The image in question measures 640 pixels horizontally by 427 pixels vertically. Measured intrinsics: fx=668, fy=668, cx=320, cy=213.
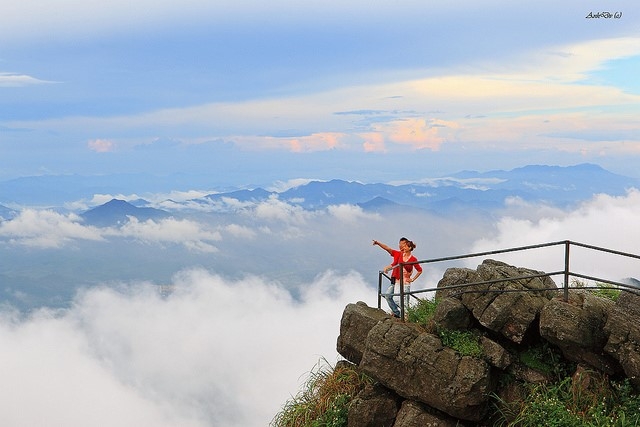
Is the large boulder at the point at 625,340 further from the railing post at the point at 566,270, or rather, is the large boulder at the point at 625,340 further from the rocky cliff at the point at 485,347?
the railing post at the point at 566,270

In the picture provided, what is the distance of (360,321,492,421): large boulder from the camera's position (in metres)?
13.1

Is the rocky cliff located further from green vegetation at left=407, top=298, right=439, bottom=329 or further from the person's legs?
the person's legs

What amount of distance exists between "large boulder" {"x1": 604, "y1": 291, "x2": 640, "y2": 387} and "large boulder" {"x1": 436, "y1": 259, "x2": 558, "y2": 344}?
1475 mm

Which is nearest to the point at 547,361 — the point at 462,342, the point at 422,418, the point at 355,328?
the point at 462,342

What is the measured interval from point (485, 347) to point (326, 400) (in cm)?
401

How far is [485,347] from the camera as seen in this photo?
13500 mm

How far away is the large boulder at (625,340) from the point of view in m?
12.3

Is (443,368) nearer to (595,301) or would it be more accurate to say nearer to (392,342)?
(392,342)

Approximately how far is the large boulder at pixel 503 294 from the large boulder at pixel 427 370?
3.01ft

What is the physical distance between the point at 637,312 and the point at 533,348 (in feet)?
6.90

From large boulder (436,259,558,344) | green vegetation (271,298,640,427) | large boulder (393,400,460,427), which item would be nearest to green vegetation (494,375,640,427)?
green vegetation (271,298,640,427)

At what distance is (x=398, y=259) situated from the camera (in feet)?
51.7

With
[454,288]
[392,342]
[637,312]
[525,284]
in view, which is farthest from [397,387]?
[637,312]

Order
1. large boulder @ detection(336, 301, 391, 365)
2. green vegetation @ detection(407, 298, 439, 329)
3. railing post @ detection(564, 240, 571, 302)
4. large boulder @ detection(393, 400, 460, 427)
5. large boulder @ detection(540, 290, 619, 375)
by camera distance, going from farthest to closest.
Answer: green vegetation @ detection(407, 298, 439, 329), large boulder @ detection(336, 301, 391, 365), railing post @ detection(564, 240, 571, 302), large boulder @ detection(393, 400, 460, 427), large boulder @ detection(540, 290, 619, 375)
